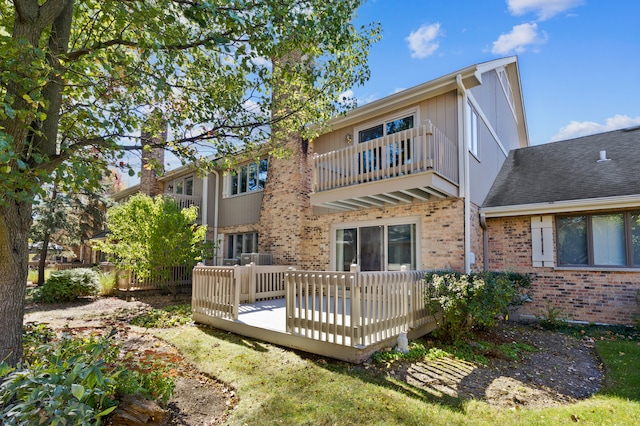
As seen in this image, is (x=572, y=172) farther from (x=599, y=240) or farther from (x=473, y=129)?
(x=473, y=129)

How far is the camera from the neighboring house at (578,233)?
787 cm

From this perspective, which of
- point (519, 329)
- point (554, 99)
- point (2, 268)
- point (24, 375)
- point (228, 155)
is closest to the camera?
point (24, 375)

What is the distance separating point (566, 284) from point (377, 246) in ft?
15.8

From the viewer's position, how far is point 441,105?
9117 mm

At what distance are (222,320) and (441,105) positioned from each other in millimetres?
7784

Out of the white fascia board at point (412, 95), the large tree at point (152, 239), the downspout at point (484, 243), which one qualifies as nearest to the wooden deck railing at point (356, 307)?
the white fascia board at point (412, 95)

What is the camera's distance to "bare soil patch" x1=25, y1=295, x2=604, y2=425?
13.3 feet

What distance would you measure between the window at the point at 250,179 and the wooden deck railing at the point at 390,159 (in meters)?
4.40

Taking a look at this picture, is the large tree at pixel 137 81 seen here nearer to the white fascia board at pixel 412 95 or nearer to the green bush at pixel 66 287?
the white fascia board at pixel 412 95

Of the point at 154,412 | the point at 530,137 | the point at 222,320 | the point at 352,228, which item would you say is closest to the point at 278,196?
the point at 352,228

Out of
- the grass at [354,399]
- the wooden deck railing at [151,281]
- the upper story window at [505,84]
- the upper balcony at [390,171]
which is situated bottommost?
the grass at [354,399]

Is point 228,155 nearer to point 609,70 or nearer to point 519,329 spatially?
point 519,329

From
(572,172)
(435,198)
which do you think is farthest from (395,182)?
(572,172)

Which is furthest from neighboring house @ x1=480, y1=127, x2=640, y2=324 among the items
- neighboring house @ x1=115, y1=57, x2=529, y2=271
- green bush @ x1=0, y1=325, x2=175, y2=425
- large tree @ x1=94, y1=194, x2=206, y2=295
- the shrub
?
the shrub
